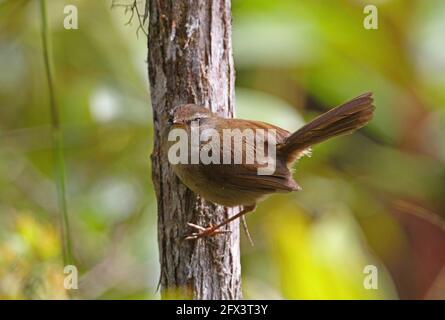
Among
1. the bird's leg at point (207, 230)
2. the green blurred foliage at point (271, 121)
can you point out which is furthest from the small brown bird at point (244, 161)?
the green blurred foliage at point (271, 121)

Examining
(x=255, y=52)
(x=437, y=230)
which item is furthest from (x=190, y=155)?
(x=437, y=230)

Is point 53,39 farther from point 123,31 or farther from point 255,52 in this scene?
point 255,52

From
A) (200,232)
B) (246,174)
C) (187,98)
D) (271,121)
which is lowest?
(200,232)

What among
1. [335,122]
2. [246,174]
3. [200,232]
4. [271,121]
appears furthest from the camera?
[271,121]

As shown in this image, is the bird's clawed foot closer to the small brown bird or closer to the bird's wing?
the small brown bird

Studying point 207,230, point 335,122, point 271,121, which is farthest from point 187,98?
point 271,121

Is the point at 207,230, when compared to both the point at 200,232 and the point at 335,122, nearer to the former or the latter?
the point at 200,232

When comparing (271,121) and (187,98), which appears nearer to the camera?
(187,98)
